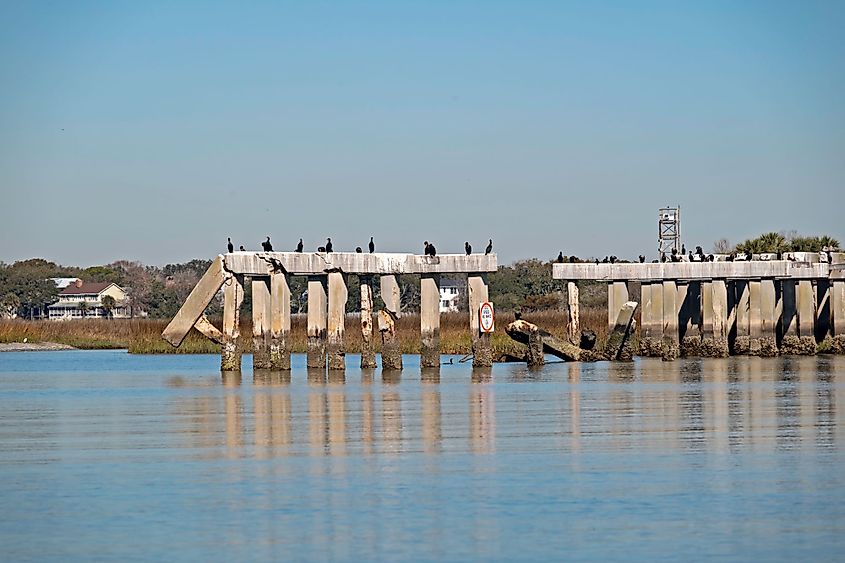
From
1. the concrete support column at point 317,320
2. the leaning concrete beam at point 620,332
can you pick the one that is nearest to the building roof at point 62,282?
the leaning concrete beam at point 620,332

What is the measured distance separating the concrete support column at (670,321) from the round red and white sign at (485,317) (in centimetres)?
938

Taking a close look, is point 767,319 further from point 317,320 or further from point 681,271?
point 317,320

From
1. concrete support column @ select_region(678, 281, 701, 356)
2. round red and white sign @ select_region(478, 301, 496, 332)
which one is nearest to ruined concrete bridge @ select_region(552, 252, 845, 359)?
concrete support column @ select_region(678, 281, 701, 356)

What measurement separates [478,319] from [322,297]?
4.66 m

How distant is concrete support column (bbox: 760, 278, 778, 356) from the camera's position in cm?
5078

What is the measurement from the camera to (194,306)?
43500 mm

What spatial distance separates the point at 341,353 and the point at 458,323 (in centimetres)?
2373

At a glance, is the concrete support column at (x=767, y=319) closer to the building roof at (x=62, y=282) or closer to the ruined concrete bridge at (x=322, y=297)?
the ruined concrete bridge at (x=322, y=297)

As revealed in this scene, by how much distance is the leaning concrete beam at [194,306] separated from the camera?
4234 centimetres

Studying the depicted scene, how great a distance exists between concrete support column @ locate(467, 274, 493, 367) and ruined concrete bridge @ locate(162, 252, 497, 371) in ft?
0.09

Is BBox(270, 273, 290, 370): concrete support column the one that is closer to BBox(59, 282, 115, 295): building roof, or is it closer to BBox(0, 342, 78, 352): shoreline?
BBox(0, 342, 78, 352): shoreline

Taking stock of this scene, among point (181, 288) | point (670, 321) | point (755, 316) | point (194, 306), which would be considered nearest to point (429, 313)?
point (194, 306)

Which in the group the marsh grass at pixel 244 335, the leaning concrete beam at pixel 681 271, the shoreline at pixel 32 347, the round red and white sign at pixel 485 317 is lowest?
the shoreline at pixel 32 347

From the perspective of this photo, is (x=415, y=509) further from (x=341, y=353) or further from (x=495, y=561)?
(x=341, y=353)
